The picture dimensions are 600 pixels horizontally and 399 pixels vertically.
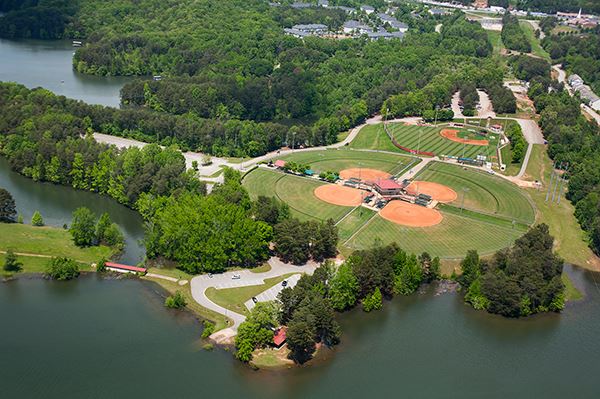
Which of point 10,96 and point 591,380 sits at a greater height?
point 10,96

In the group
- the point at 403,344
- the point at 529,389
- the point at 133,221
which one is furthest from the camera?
the point at 133,221

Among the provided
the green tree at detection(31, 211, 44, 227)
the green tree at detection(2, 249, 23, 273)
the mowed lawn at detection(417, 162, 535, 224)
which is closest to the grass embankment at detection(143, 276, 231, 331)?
the green tree at detection(2, 249, 23, 273)

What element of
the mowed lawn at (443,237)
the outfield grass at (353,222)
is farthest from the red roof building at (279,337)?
the outfield grass at (353,222)

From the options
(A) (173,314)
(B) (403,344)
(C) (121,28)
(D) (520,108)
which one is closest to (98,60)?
(C) (121,28)

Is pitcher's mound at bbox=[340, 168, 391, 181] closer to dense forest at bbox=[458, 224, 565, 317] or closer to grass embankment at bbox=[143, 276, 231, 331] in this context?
dense forest at bbox=[458, 224, 565, 317]

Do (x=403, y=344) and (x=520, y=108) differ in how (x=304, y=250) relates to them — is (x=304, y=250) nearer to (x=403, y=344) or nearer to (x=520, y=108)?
(x=403, y=344)

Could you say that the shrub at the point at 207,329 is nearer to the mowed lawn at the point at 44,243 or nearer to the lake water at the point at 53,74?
the mowed lawn at the point at 44,243
